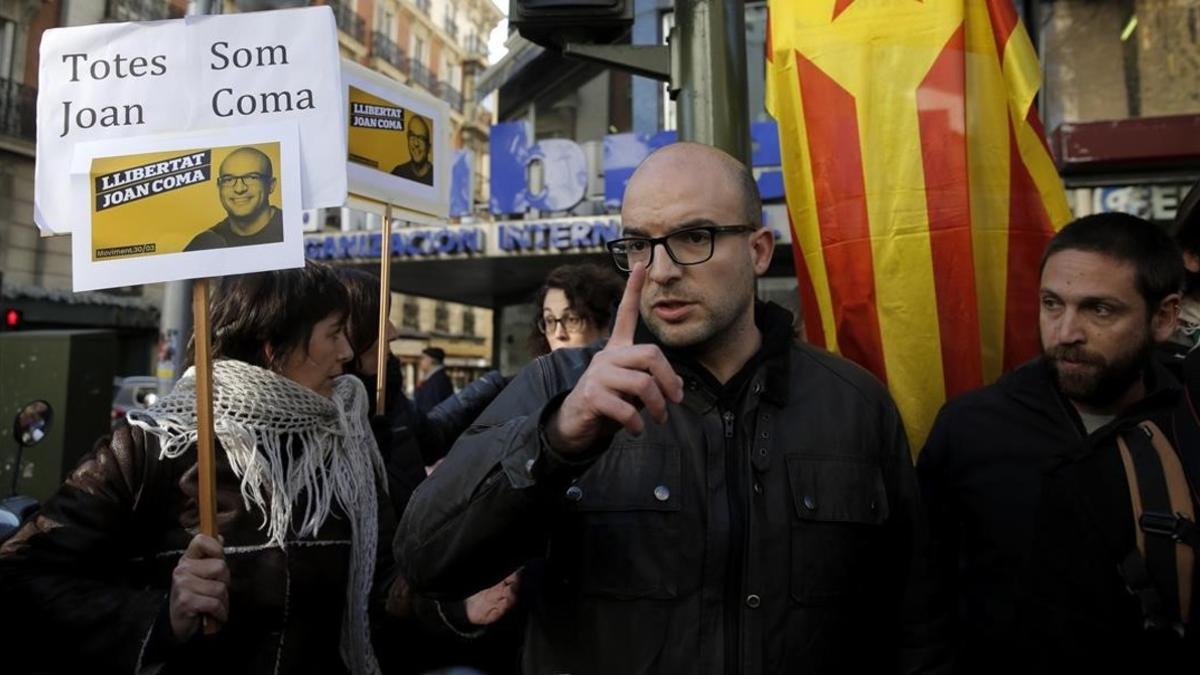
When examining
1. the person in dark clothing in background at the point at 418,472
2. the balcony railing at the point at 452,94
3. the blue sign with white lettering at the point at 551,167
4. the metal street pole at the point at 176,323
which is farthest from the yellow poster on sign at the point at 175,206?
the balcony railing at the point at 452,94

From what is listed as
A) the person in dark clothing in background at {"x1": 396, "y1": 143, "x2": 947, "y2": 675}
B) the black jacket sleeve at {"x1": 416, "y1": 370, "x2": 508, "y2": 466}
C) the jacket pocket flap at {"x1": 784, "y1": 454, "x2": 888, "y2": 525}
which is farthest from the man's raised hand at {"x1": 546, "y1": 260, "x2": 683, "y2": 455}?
the black jacket sleeve at {"x1": 416, "y1": 370, "x2": 508, "y2": 466}

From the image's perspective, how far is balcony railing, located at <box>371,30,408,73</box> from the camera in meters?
34.8

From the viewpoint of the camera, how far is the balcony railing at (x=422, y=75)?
38.5 meters

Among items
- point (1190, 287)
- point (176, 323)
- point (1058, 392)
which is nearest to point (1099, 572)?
point (1058, 392)

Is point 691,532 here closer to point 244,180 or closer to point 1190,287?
point 244,180

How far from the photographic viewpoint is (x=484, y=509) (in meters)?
1.37

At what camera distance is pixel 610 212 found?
1188cm

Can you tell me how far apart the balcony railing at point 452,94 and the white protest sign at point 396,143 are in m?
40.3

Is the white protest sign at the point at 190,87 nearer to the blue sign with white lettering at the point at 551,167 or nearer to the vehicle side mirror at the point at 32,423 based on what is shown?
the vehicle side mirror at the point at 32,423

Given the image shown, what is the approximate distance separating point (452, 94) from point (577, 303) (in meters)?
43.0

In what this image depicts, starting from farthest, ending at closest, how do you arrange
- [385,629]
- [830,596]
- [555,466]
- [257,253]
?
[385,629], [257,253], [830,596], [555,466]

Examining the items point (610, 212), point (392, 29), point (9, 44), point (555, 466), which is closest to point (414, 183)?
point (555, 466)

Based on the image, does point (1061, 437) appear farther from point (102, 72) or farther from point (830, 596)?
point (102, 72)

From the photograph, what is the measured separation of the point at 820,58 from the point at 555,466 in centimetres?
Result: 185
